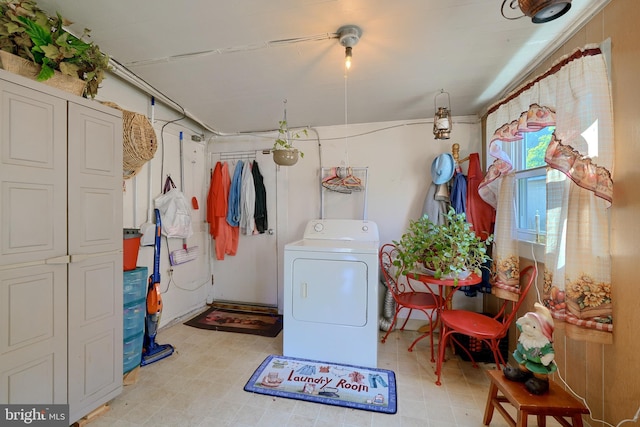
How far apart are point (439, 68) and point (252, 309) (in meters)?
3.21

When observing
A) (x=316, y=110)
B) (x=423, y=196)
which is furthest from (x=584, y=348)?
(x=316, y=110)

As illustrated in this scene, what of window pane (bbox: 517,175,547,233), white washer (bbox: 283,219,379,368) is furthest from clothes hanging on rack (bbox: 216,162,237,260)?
window pane (bbox: 517,175,547,233)

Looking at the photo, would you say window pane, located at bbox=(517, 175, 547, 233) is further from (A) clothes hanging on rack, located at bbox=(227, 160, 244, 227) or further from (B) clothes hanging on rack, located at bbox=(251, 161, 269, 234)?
(A) clothes hanging on rack, located at bbox=(227, 160, 244, 227)

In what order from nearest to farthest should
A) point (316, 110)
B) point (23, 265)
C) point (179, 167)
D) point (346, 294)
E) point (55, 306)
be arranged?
point (23, 265) → point (55, 306) → point (346, 294) → point (316, 110) → point (179, 167)

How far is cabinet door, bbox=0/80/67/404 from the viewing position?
121cm

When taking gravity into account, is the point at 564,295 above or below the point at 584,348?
above

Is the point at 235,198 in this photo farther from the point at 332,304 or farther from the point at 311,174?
the point at 332,304

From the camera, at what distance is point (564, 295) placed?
139cm

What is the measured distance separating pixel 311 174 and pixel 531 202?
213 centimetres

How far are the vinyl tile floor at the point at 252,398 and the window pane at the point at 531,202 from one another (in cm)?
124

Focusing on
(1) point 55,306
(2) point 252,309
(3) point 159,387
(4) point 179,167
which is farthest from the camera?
(2) point 252,309

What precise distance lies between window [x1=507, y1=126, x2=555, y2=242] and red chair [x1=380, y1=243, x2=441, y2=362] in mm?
906

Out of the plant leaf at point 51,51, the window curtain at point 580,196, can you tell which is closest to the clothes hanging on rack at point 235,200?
the plant leaf at point 51,51

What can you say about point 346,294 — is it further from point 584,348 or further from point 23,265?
point 23,265
